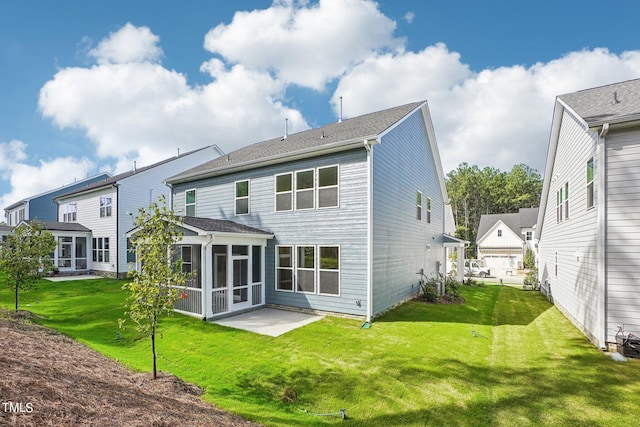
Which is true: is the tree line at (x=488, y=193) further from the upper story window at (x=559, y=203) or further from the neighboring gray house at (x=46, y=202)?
the neighboring gray house at (x=46, y=202)

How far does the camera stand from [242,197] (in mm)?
12836

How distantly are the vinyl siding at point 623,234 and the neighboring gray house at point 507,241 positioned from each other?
31.3m

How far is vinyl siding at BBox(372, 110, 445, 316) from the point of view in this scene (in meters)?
10.2

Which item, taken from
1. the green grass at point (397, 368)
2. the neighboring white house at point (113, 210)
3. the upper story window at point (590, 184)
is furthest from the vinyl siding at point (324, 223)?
the neighboring white house at point (113, 210)

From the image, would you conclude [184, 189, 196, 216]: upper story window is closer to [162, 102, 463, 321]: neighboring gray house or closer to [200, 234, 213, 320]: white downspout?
[162, 102, 463, 321]: neighboring gray house

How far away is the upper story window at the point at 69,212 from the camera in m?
23.9

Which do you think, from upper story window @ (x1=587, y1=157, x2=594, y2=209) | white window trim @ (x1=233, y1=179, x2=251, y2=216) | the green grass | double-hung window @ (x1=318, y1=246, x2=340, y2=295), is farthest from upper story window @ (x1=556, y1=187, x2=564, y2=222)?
white window trim @ (x1=233, y1=179, x2=251, y2=216)

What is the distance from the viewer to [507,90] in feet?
48.0

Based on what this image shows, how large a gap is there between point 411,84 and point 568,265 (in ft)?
34.3

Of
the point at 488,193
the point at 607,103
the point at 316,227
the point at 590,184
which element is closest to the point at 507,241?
the point at 488,193

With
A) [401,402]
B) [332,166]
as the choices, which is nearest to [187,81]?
[332,166]

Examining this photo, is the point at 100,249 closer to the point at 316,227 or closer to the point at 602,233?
the point at 316,227

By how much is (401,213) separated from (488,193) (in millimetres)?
53696

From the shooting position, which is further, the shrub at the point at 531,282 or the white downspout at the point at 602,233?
the shrub at the point at 531,282
